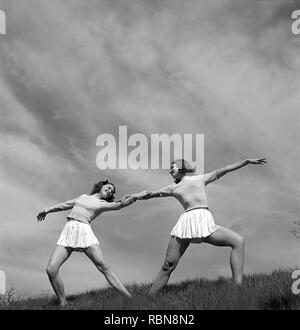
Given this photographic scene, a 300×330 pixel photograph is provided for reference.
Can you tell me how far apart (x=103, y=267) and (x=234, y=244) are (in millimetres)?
2508

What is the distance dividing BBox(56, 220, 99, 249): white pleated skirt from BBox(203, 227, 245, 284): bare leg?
2284 mm

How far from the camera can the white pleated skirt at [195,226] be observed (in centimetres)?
890

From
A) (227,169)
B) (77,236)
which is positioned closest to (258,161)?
(227,169)

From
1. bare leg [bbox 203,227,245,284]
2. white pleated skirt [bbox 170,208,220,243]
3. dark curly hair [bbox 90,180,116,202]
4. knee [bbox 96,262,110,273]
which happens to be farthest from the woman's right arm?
knee [bbox 96,262,110,273]

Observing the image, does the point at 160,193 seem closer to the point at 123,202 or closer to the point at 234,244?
the point at 123,202

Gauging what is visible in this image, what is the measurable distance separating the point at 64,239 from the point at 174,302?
8.63 feet

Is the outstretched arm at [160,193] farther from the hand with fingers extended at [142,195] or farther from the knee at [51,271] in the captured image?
the knee at [51,271]

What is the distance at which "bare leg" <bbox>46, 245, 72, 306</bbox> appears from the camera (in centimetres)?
948

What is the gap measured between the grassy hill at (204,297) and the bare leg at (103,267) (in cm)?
22

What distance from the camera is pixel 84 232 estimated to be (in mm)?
9727

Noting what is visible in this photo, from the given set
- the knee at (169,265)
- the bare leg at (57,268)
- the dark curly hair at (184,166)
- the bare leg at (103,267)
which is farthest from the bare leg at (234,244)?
the bare leg at (57,268)

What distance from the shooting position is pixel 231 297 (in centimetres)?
814
